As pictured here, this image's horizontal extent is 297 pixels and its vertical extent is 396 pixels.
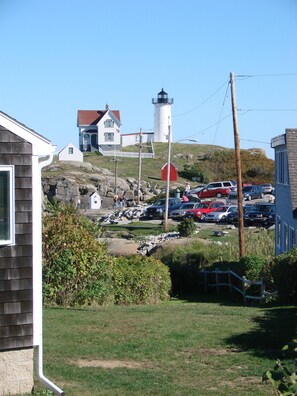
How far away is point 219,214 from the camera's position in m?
55.7

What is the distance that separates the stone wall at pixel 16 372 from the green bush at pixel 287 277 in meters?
12.9

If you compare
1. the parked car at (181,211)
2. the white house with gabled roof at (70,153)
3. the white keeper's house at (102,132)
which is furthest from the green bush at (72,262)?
the white keeper's house at (102,132)

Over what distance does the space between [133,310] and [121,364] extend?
23.9 ft

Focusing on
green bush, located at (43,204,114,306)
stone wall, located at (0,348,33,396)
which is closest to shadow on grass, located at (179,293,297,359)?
stone wall, located at (0,348,33,396)

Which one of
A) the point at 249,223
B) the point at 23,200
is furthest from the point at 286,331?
the point at 249,223

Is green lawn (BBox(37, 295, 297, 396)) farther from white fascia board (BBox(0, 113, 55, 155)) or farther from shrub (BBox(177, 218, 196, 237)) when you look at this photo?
shrub (BBox(177, 218, 196, 237))

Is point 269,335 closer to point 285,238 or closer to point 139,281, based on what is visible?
point 139,281

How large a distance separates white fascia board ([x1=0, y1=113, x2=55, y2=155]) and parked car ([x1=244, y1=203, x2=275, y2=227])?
41.1 metres

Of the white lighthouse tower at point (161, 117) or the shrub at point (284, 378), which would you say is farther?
the white lighthouse tower at point (161, 117)

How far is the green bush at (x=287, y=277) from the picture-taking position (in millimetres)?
22547

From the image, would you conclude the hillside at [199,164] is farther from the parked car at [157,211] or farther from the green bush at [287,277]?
the green bush at [287,277]

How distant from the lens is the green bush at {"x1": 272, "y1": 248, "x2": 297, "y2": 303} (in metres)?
22.5

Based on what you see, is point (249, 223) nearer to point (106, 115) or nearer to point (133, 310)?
point (133, 310)

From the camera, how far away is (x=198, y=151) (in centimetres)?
11062
